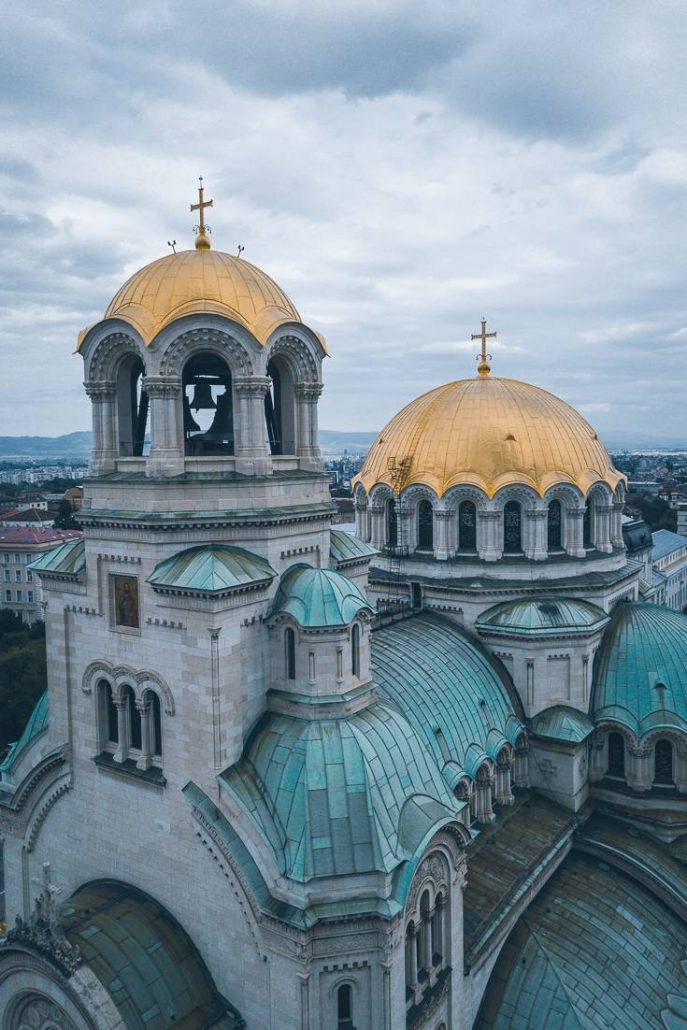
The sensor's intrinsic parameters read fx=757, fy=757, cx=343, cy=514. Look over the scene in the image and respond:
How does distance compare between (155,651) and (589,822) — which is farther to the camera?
(589,822)

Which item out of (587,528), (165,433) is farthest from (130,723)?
(587,528)

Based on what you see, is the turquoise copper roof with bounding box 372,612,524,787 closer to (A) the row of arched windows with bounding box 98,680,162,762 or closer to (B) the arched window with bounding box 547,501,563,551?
(B) the arched window with bounding box 547,501,563,551

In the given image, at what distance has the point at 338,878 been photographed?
50.0 ft

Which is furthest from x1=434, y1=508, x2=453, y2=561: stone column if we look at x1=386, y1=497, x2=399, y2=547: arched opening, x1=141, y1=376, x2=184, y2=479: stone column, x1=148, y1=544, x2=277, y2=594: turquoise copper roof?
x1=141, y1=376, x2=184, y2=479: stone column

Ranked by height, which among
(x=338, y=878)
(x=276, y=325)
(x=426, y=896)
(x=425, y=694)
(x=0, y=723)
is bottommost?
(x=0, y=723)

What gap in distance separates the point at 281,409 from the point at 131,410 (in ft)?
12.8

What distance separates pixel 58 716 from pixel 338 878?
8.71 metres

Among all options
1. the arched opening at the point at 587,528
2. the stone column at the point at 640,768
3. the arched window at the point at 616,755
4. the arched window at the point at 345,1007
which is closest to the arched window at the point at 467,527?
the arched opening at the point at 587,528

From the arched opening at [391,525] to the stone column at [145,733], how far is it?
13770 mm

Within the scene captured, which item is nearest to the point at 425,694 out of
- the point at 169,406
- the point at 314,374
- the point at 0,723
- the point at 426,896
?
the point at 426,896

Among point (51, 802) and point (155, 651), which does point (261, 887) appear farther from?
point (51, 802)

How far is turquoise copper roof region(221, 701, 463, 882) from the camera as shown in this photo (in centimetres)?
1538

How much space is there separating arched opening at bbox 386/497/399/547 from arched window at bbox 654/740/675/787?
38.0 ft

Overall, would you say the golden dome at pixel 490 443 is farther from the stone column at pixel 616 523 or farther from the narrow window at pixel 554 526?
the narrow window at pixel 554 526
